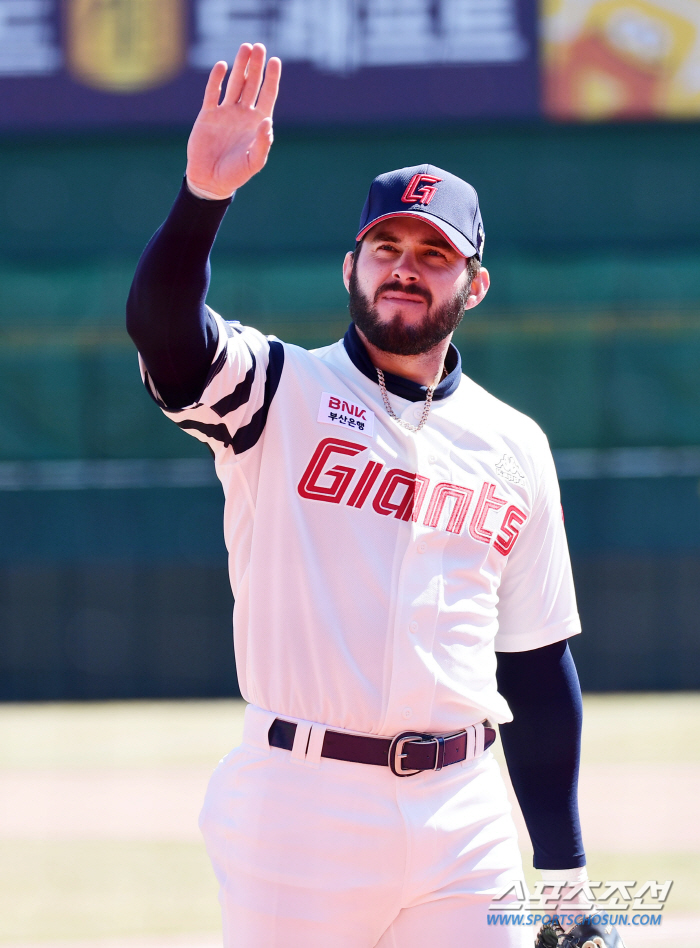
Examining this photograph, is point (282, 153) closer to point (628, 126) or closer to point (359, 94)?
point (359, 94)

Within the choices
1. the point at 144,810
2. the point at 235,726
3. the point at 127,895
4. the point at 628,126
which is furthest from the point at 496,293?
the point at 127,895

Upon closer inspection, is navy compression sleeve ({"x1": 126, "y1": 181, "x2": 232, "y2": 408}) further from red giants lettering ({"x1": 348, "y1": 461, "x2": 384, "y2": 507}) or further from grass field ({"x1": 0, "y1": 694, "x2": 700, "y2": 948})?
grass field ({"x1": 0, "y1": 694, "x2": 700, "y2": 948})

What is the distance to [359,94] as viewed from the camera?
40.2ft

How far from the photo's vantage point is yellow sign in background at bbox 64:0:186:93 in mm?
12039

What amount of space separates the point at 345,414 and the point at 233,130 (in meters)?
0.61

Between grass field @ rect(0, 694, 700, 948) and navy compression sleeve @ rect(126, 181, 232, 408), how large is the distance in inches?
126

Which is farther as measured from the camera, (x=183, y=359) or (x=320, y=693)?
(x=320, y=693)

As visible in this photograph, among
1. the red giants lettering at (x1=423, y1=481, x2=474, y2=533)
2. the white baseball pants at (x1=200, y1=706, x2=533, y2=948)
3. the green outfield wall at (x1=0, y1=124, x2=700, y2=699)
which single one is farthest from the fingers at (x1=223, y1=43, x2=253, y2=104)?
the green outfield wall at (x1=0, y1=124, x2=700, y2=699)

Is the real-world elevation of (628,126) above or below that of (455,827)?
above

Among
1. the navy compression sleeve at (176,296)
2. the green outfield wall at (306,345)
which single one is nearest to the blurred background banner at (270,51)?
the green outfield wall at (306,345)

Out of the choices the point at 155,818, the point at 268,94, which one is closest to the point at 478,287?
the point at 268,94

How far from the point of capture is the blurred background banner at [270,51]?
1207 cm

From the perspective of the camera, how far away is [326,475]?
253 centimetres

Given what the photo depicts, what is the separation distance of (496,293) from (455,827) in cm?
975
